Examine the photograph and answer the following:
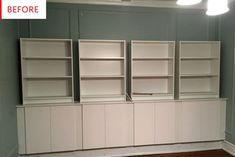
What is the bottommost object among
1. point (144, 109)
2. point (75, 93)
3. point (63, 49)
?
point (144, 109)

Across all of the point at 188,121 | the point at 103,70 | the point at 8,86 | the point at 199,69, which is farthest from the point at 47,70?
the point at 199,69

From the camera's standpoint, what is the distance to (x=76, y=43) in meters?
→ 3.38

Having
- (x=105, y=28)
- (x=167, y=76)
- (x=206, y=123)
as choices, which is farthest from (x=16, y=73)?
(x=206, y=123)

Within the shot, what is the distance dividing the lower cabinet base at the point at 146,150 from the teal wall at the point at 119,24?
3.45 ft

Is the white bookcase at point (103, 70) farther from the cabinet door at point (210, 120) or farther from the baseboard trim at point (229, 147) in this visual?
the baseboard trim at point (229, 147)

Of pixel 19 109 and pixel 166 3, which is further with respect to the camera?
pixel 166 3

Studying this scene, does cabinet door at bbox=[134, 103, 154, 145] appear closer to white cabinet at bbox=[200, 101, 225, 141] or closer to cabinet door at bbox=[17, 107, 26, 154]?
white cabinet at bbox=[200, 101, 225, 141]

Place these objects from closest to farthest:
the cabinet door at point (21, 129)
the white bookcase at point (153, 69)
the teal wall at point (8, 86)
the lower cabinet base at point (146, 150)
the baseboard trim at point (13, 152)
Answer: the teal wall at point (8, 86), the baseboard trim at point (13, 152), the cabinet door at point (21, 129), the lower cabinet base at point (146, 150), the white bookcase at point (153, 69)

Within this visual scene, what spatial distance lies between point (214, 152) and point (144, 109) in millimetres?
1542

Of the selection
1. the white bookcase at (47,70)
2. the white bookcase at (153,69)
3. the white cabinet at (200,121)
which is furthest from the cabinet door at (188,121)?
the white bookcase at (47,70)

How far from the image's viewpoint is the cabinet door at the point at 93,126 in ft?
10.3

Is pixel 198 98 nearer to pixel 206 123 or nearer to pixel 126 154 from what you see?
pixel 206 123

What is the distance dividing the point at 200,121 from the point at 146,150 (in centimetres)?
112

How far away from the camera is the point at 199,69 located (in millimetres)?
3721
